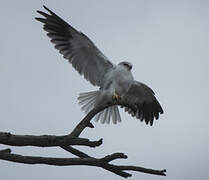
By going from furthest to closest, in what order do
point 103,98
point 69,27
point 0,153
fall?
point 69,27
point 103,98
point 0,153

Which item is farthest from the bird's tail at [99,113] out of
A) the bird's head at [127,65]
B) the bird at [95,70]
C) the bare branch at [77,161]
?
the bare branch at [77,161]

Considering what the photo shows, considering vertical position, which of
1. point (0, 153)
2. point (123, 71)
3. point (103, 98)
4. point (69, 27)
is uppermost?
point (69, 27)

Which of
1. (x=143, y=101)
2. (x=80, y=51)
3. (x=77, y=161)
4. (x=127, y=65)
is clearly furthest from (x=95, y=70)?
(x=77, y=161)

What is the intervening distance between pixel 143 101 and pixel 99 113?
721 mm

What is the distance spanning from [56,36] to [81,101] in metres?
0.89

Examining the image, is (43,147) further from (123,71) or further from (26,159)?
(123,71)

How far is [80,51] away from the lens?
615 cm

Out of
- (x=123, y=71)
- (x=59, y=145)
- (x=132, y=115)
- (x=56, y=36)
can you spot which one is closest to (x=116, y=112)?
(x=132, y=115)

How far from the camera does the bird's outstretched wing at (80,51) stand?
5930mm

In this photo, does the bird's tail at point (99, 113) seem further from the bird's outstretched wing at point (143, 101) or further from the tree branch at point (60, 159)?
the tree branch at point (60, 159)

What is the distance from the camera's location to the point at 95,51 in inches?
239

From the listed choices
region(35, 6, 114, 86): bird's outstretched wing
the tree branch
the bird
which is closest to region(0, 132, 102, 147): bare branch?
the tree branch

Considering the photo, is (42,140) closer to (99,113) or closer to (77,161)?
(77,161)

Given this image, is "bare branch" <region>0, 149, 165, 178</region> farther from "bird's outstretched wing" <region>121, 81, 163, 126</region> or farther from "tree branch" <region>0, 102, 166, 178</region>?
"bird's outstretched wing" <region>121, 81, 163, 126</region>
